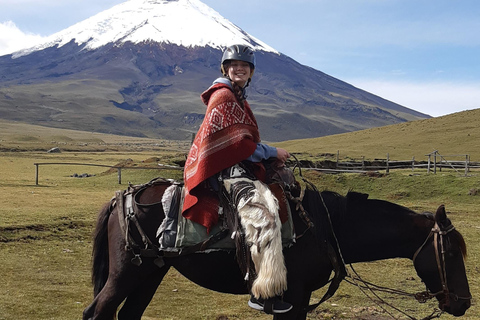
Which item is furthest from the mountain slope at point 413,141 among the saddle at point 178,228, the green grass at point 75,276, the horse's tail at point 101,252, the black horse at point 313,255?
the horse's tail at point 101,252

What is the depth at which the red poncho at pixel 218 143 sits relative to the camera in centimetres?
457

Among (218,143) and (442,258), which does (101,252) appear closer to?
(218,143)

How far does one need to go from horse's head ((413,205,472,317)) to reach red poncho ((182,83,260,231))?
82.8 inches

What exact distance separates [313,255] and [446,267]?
4.46 feet

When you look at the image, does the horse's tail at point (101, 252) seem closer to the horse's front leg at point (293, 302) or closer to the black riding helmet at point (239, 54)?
the horse's front leg at point (293, 302)

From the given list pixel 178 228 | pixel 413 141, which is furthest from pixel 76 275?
pixel 413 141

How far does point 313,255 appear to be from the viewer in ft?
15.6

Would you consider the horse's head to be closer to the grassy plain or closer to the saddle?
the saddle

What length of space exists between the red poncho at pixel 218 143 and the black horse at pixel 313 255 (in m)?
0.48

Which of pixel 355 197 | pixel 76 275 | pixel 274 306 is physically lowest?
pixel 76 275

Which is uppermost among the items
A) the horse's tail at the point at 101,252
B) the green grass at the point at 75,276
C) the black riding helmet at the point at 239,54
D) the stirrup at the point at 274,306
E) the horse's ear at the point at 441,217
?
the black riding helmet at the point at 239,54

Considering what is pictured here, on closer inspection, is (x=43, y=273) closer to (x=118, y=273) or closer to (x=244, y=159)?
(x=118, y=273)

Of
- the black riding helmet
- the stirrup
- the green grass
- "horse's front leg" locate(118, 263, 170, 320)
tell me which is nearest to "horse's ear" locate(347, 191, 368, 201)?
the stirrup

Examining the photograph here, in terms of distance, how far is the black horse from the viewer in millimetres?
4711
